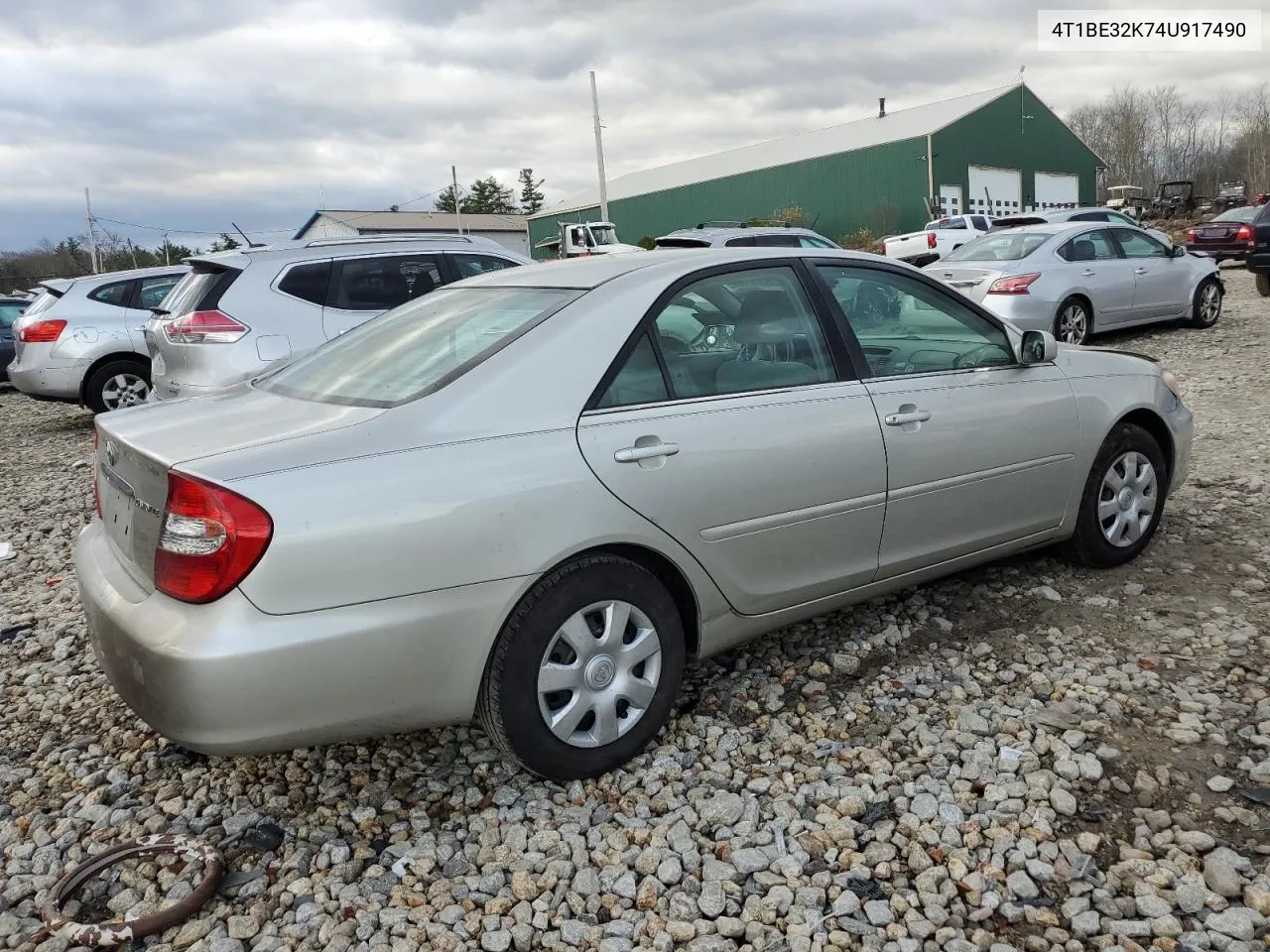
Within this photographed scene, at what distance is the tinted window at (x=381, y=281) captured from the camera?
292 inches

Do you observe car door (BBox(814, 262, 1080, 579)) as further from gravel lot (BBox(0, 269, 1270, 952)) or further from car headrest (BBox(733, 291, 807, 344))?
gravel lot (BBox(0, 269, 1270, 952))

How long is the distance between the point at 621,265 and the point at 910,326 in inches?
46.5

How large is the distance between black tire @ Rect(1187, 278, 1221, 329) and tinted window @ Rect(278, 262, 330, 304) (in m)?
9.99

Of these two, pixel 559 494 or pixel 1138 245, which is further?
pixel 1138 245

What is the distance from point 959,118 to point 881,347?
36186 millimetres

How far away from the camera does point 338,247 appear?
7613 millimetres

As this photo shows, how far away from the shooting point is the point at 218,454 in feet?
8.52

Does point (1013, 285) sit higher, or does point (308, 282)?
point (308, 282)

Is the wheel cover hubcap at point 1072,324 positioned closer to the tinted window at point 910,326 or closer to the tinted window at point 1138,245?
the tinted window at point 1138,245

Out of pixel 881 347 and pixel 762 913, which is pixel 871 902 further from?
pixel 881 347

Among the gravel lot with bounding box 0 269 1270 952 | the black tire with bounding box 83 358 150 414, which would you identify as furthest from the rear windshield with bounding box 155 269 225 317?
the gravel lot with bounding box 0 269 1270 952

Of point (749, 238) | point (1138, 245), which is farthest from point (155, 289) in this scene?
point (1138, 245)

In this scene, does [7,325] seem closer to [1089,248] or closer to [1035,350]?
[1089,248]

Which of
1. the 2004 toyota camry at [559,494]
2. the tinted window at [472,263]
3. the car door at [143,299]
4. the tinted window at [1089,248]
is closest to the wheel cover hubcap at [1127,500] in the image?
the 2004 toyota camry at [559,494]
